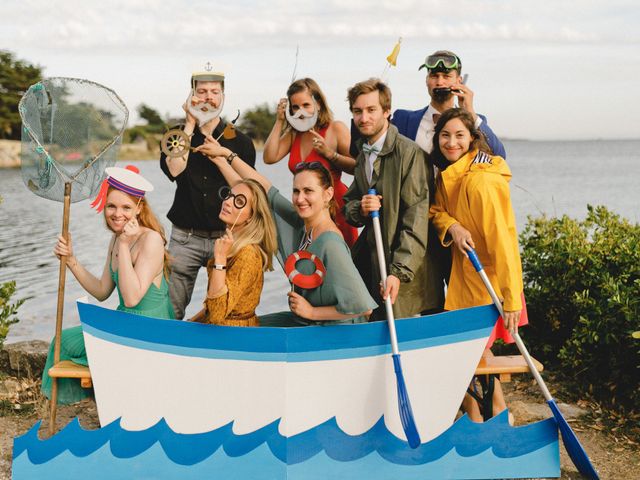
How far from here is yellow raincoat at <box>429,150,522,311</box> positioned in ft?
11.7

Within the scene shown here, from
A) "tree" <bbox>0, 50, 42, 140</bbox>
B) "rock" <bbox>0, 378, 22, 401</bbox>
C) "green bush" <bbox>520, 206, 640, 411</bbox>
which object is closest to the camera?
"green bush" <bbox>520, 206, 640, 411</bbox>

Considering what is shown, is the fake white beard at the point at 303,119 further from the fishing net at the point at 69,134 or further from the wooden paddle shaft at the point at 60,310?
the wooden paddle shaft at the point at 60,310

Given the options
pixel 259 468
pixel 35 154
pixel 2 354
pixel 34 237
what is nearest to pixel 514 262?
pixel 259 468

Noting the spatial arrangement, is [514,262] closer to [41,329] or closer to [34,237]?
[41,329]

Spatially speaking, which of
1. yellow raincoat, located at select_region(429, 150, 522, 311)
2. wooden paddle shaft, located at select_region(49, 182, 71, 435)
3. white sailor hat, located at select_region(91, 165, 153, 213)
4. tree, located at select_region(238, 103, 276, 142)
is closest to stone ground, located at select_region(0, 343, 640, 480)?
wooden paddle shaft, located at select_region(49, 182, 71, 435)

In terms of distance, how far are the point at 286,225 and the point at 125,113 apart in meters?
1.03

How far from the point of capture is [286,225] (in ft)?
13.1

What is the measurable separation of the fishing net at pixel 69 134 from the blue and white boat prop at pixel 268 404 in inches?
29.9

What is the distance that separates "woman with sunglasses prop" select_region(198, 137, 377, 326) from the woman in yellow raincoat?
1.77 ft

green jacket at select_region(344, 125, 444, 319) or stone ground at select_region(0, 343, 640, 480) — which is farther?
stone ground at select_region(0, 343, 640, 480)

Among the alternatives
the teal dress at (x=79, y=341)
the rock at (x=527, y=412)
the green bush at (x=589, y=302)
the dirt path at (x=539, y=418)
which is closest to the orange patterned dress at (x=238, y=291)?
the teal dress at (x=79, y=341)

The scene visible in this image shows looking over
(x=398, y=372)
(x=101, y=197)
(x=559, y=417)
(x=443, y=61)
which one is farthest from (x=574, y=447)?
(x=101, y=197)

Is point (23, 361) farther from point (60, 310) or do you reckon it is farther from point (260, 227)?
point (260, 227)

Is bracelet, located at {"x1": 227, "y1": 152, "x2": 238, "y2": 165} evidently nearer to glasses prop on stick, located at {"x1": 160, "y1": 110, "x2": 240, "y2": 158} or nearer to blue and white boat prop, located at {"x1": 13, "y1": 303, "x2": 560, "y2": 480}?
glasses prop on stick, located at {"x1": 160, "y1": 110, "x2": 240, "y2": 158}
